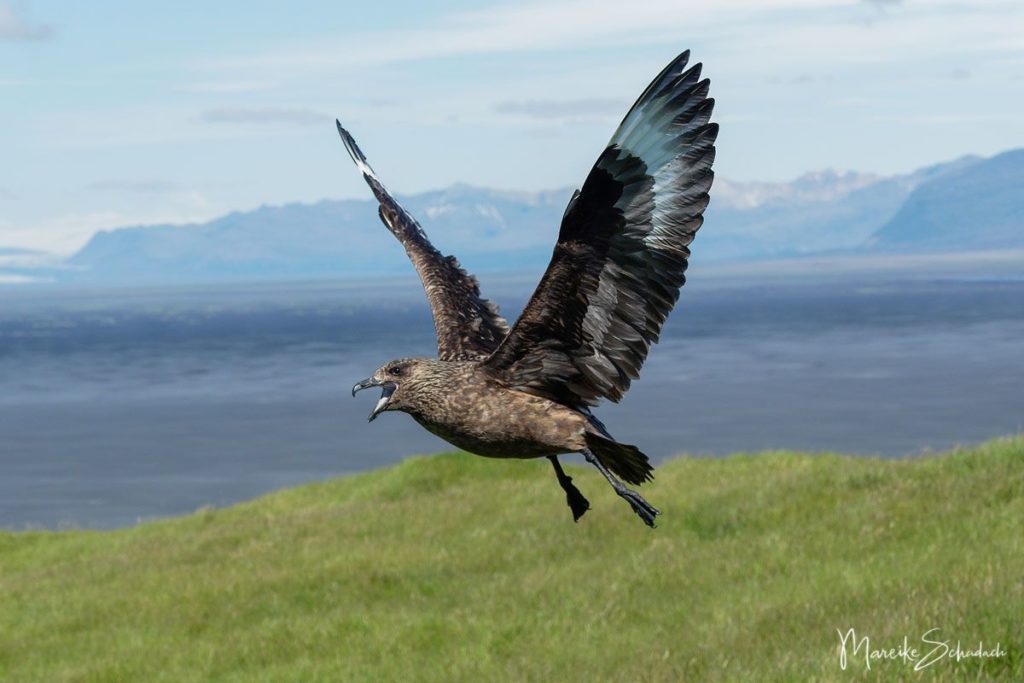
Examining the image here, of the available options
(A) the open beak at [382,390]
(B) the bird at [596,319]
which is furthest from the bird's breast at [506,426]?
(A) the open beak at [382,390]

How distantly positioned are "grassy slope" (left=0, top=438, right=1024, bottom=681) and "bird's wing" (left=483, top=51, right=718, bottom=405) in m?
4.50

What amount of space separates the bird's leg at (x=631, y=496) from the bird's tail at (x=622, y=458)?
6cm

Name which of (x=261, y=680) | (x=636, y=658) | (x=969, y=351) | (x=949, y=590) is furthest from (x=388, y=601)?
(x=969, y=351)

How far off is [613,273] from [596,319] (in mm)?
193

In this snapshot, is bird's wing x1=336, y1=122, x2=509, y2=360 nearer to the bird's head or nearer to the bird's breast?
the bird's head

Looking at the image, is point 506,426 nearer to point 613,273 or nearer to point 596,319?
point 596,319

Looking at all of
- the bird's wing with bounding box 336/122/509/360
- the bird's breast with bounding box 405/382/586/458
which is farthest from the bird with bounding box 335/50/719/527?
the bird's wing with bounding box 336/122/509/360

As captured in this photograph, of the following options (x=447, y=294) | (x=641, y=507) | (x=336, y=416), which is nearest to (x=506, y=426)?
(x=641, y=507)

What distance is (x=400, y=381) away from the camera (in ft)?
14.9

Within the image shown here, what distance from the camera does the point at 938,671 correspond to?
8320 millimetres

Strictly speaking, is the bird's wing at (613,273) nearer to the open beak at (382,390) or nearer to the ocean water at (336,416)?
the open beak at (382,390)

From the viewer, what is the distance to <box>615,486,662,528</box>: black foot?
388cm

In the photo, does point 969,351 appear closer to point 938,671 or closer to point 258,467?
point 258,467

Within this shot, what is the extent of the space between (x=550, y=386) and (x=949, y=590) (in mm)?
8655
